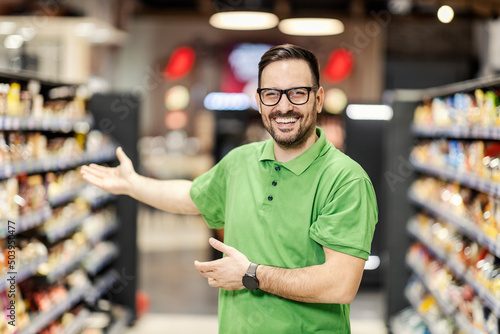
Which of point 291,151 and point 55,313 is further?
point 55,313

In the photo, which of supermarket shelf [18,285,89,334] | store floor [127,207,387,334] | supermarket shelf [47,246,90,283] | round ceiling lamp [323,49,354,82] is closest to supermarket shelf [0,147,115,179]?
supermarket shelf [47,246,90,283]

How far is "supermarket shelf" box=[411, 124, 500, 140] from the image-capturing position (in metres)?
3.71

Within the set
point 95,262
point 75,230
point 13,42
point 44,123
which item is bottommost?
point 95,262

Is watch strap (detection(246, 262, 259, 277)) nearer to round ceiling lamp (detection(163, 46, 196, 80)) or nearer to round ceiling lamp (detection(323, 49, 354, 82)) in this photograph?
round ceiling lamp (detection(323, 49, 354, 82))

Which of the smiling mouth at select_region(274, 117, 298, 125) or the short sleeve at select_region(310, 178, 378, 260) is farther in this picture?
the smiling mouth at select_region(274, 117, 298, 125)

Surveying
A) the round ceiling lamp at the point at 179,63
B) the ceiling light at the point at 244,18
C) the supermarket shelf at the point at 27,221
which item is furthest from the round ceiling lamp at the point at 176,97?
the supermarket shelf at the point at 27,221

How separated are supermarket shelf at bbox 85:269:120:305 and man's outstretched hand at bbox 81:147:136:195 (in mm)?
2955

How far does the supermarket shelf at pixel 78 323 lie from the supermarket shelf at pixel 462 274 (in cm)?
285

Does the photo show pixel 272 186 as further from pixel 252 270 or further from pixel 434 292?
pixel 434 292

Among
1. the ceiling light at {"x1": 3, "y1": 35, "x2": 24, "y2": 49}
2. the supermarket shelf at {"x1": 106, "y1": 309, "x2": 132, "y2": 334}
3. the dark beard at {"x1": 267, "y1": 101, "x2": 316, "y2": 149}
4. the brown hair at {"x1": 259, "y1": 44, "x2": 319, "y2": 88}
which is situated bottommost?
the supermarket shelf at {"x1": 106, "y1": 309, "x2": 132, "y2": 334}

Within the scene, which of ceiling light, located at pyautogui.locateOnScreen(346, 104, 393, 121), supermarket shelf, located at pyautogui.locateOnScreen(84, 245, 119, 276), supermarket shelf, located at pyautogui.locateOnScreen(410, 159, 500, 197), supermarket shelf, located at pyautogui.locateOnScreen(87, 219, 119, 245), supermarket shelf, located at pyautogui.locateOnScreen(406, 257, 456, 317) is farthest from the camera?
ceiling light, located at pyautogui.locateOnScreen(346, 104, 393, 121)

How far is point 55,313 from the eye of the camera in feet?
14.5

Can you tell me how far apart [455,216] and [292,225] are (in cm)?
269

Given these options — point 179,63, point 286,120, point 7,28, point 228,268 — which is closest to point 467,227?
point 286,120
